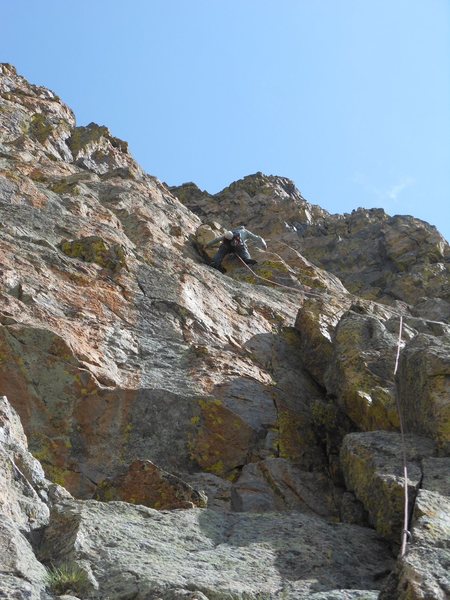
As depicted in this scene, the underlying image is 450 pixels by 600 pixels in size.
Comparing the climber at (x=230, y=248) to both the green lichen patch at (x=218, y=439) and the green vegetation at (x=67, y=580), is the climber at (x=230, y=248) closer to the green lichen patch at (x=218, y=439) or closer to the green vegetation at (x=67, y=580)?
the green lichen patch at (x=218, y=439)

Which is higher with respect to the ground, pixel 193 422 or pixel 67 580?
pixel 193 422

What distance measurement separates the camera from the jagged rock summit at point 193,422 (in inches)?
292

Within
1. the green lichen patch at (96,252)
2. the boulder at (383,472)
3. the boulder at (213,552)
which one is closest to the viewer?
the boulder at (213,552)

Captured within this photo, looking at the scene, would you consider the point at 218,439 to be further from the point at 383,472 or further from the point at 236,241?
the point at 236,241

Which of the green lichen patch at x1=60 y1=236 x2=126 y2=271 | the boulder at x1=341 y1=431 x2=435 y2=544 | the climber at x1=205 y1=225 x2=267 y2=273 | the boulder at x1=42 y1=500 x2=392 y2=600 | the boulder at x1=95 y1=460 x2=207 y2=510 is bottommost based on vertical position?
the boulder at x1=42 y1=500 x2=392 y2=600

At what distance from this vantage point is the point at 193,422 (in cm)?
1234

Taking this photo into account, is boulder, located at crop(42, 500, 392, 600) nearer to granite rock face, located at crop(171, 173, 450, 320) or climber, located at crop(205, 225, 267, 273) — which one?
climber, located at crop(205, 225, 267, 273)

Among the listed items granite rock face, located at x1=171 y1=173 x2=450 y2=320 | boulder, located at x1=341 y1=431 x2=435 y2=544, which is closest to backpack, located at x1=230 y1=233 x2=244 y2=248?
granite rock face, located at x1=171 y1=173 x2=450 y2=320

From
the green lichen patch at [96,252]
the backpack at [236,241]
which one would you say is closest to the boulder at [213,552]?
the green lichen patch at [96,252]

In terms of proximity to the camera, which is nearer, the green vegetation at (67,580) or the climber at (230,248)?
the green vegetation at (67,580)

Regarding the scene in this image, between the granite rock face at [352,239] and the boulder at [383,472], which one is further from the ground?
the granite rock face at [352,239]

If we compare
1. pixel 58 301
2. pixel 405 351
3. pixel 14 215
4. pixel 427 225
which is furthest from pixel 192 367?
pixel 427 225

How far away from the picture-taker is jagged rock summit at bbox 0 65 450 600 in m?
7.41

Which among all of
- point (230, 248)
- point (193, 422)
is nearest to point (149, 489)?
point (193, 422)
